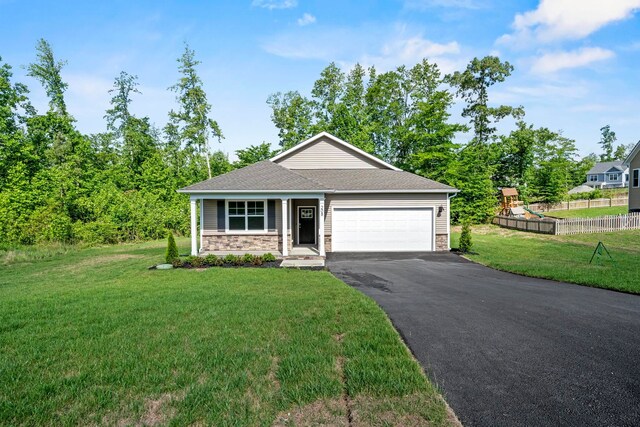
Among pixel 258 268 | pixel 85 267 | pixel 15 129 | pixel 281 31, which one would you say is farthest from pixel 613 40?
pixel 15 129

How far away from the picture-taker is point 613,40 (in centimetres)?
1421

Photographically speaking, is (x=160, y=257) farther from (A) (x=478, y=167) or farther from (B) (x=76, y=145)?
(A) (x=478, y=167)

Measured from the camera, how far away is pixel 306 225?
56.4ft

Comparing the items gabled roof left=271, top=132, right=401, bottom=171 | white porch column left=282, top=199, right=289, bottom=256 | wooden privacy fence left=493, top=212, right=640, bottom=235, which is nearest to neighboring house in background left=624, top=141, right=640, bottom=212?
wooden privacy fence left=493, top=212, right=640, bottom=235

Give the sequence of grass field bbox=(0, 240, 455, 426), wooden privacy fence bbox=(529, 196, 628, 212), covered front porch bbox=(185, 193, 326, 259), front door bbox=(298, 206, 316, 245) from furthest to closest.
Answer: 1. wooden privacy fence bbox=(529, 196, 628, 212)
2. front door bbox=(298, 206, 316, 245)
3. covered front porch bbox=(185, 193, 326, 259)
4. grass field bbox=(0, 240, 455, 426)

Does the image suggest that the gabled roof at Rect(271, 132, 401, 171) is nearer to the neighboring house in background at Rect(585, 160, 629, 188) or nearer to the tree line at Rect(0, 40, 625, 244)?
the tree line at Rect(0, 40, 625, 244)

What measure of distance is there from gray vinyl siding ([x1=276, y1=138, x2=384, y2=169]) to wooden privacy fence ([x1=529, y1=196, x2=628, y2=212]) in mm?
24284

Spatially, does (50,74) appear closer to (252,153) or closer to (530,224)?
(252,153)

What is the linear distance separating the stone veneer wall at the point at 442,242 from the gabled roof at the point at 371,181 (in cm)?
209

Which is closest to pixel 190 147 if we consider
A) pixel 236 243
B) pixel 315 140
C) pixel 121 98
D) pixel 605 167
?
pixel 121 98

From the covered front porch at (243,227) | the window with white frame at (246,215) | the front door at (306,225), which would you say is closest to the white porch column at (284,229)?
the covered front porch at (243,227)

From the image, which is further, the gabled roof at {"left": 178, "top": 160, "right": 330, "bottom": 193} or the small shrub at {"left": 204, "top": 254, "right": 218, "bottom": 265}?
the gabled roof at {"left": 178, "top": 160, "right": 330, "bottom": 193}

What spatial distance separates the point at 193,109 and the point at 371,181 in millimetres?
24852

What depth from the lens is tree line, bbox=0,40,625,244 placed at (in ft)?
71.4
